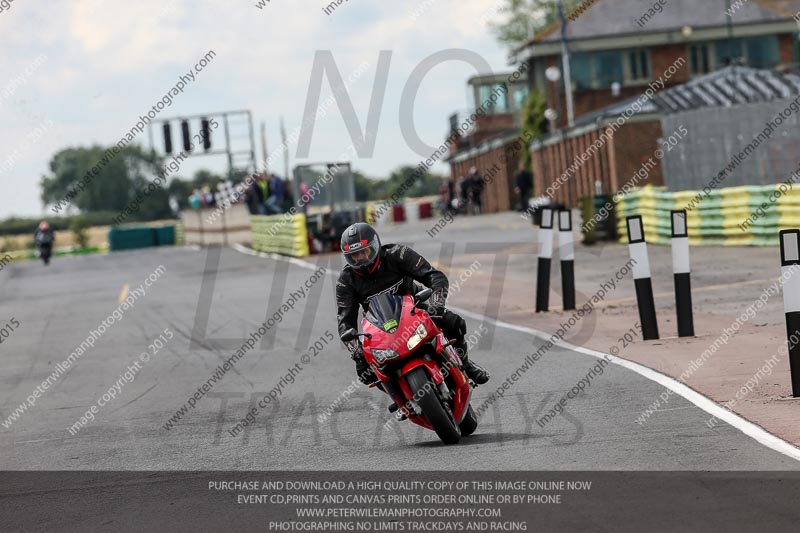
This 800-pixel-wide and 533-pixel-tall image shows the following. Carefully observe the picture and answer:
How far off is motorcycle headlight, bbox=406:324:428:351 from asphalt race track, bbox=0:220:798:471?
0.66m

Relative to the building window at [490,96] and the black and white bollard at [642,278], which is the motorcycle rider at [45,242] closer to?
the building window at [490,96]

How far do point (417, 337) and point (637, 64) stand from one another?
51.6m

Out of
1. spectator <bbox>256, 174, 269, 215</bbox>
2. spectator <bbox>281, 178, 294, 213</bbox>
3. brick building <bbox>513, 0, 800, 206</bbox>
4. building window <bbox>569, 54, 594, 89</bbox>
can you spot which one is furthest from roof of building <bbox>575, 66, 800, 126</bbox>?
building window <bbox>569, 54, 594, 89</bbox>

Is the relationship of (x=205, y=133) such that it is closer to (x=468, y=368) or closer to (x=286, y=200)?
(x=286, y=200)

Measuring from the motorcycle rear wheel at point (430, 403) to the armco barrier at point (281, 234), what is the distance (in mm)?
26940

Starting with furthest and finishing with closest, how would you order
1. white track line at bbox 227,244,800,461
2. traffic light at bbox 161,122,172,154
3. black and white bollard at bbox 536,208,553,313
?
1. traffic light at bbox 161,122,172,154
2. black and white bollard at bbox 536,208,553,313
3. white track line at bbox 227,244,800,461

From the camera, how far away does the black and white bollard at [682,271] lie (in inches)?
521

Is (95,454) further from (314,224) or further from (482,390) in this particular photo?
(314,224)

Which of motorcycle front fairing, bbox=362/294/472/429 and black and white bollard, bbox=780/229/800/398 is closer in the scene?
motorcycle front fairing, bbox=362/294/472/429

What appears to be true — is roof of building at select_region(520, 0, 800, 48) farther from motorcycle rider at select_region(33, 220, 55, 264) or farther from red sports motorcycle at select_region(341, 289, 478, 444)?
red sports motorcycle at select_region(341, 289, 478, 444)

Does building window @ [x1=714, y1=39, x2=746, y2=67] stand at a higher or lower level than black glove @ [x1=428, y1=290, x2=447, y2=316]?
higher

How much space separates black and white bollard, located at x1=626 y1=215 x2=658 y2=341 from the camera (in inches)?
534

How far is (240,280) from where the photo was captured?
28.9 m

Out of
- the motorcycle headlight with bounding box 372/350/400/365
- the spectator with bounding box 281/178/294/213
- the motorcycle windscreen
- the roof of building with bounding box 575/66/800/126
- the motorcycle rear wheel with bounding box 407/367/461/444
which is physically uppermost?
the roof of building with bounding box 575/66/800/126
